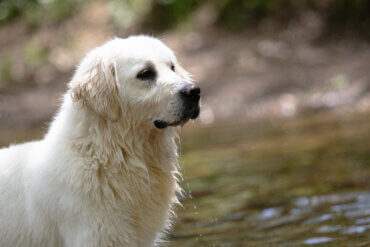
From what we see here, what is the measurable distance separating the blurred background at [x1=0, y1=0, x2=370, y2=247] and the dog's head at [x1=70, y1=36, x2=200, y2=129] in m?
1.72

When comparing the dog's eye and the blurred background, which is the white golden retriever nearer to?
the dog's eye

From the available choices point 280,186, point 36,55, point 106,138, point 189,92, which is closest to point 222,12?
point 36,55

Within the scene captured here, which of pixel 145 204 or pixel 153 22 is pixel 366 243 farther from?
pixel 153 22

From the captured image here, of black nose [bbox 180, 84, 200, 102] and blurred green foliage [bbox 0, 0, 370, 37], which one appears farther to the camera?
blurred green foliage [bbox 0, 0, 370, 37]

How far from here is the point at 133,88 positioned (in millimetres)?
4602

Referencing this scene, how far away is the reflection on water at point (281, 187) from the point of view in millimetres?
5703

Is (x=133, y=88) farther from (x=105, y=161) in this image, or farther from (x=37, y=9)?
(x=37, y=9)

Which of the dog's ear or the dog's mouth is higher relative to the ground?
the dog's ear

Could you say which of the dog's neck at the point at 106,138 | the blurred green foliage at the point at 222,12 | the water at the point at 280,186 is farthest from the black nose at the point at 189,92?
the blurred green foliage at the point at 222,12

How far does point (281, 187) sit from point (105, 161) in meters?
3.62

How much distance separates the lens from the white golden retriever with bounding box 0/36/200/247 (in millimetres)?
4262

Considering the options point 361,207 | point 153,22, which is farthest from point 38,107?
point 361,207

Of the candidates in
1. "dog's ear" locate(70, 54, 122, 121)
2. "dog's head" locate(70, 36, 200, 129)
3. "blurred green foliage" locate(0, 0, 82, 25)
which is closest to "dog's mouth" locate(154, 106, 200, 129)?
"dog's head" locate(70, 36, 200, 129)

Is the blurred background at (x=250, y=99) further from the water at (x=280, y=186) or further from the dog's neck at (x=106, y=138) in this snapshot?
the dog's neck at (x=106, y=138)
